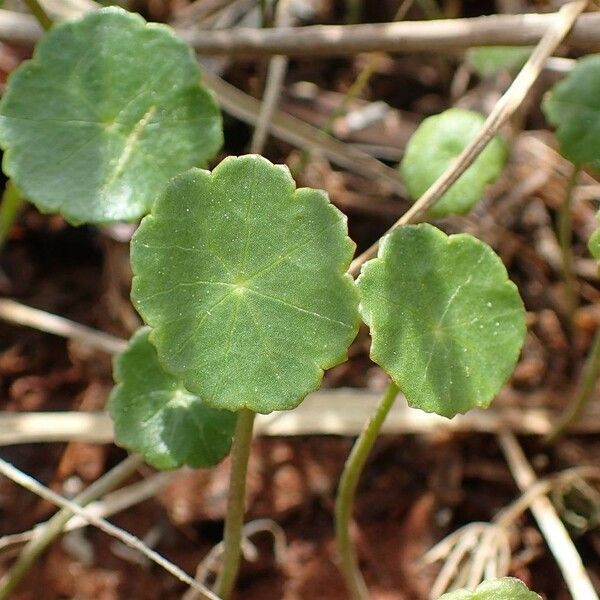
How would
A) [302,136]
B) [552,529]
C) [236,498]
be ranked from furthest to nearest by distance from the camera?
[302,136], [552,529], [236,498]

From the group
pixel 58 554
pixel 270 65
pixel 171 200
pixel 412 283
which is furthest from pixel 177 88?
pixel 58 554

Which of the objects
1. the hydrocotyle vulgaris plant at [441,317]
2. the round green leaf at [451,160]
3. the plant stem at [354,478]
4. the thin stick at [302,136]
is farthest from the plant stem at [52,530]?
the thin stick at [302,136]

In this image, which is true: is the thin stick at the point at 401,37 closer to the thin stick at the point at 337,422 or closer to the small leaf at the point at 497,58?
the small leaf at the point at 497,58

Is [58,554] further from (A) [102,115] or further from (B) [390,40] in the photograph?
(B) [390,40]

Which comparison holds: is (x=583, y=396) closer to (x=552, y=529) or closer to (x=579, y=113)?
(x=552, y=529)

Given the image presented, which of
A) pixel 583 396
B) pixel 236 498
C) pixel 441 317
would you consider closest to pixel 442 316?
pixel 441 317

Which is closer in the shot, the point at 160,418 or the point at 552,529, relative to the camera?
the point at 160,418
